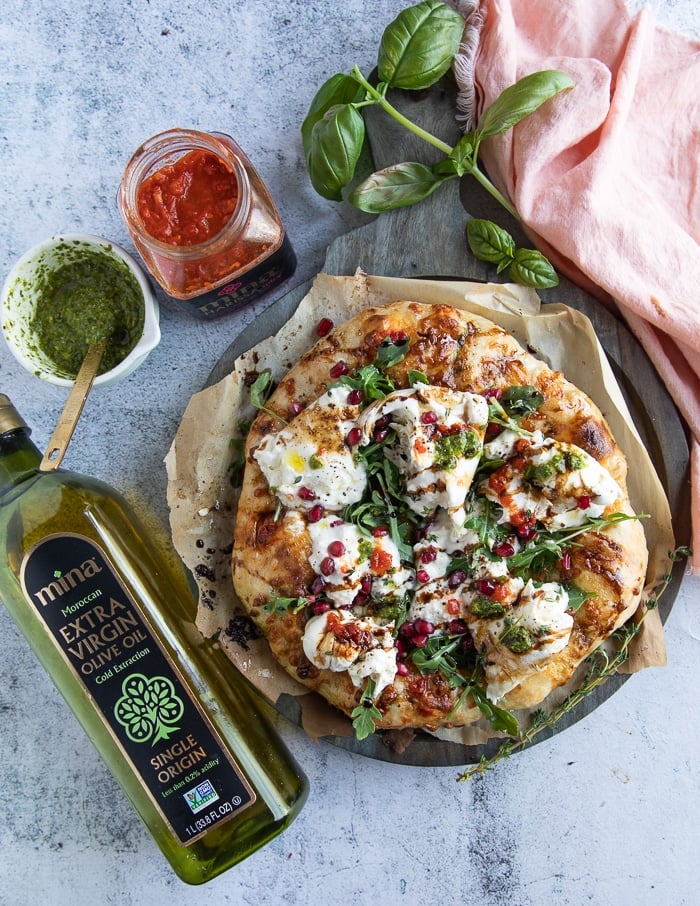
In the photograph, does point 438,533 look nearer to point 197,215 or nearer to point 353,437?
point 353,437

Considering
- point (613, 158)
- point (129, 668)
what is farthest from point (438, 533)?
point (613, 158)

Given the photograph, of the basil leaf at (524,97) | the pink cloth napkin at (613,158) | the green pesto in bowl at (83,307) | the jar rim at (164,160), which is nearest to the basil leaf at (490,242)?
the pink cloth napkin at (613,158)

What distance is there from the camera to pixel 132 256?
133 inches

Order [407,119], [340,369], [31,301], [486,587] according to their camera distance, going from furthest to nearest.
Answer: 1. [31,301]
2. [407,119]
3. [340,369]
4. [486,587]

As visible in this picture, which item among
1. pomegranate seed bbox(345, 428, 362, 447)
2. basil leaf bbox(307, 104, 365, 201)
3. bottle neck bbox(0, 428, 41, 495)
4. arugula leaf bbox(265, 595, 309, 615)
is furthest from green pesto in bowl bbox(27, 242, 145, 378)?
arugula leaf bbox(265, 595, 309, 615)

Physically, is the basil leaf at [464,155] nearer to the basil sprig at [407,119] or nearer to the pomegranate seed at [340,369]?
the basil sprig at [407,119]

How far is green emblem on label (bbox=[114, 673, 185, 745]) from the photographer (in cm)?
283

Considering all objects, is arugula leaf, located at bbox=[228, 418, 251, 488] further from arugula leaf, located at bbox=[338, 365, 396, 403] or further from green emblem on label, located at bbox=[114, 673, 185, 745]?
green emblem on label, located at bbox=[114, 673, 185, 745]

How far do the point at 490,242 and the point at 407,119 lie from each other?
2.14ft

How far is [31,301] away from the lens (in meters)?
3.24

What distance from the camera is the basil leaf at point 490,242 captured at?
3006 millimetres

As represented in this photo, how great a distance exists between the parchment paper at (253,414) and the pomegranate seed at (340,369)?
33cm

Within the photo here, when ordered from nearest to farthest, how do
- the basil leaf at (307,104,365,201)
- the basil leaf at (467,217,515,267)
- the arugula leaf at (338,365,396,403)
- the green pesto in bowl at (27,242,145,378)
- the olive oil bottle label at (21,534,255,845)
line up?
the arugula leaf at (338,365,396,403) → the olive oil bottle label at (21,534,255,845) → the basil leaf at (307,104,365,201) → the basil leaf at (467,217,515,267) → the green pesto in bowl at (27,242,145,378)

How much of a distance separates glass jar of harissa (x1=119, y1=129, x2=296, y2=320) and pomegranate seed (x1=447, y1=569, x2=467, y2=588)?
146 centimetres
